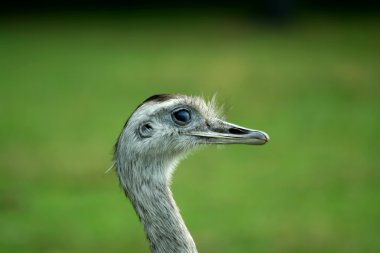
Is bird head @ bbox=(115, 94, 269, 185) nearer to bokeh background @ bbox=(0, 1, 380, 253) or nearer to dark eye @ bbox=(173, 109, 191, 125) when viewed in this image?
dark eye @ bbox=(173, 109, 191, 125)

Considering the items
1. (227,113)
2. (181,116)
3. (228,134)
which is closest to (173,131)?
(181,116)

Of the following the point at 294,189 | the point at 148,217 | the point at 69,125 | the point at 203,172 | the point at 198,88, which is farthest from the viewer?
the point at 198,88

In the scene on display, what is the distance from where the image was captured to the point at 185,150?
3.12 metres

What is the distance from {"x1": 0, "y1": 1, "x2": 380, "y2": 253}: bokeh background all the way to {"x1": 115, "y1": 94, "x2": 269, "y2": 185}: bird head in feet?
0.98

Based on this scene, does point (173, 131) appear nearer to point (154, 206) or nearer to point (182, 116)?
point (182, 116)

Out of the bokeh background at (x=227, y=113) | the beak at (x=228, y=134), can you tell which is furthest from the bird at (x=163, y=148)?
the bokeh background at (x=227, y=113)

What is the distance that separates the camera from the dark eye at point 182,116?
306cm

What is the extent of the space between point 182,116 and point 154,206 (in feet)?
1.49

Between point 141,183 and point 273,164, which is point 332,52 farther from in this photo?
point 141,183

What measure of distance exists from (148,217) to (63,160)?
17.3 feet

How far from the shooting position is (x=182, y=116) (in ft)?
10.1

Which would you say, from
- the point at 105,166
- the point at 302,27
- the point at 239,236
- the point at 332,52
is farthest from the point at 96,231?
the point at 302,27

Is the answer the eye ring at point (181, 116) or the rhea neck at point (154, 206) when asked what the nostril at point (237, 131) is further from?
the rhea neck at point (154, 206)

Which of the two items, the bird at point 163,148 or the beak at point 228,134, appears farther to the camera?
the beak at point 228,134
